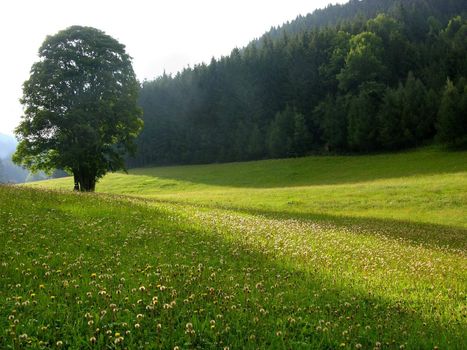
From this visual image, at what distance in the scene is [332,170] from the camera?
68.3 meters

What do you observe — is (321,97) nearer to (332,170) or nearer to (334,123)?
(334,123)

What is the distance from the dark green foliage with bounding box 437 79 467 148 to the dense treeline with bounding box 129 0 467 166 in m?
0.19

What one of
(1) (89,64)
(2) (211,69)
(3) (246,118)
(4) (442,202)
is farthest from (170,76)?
(4) (442,202)

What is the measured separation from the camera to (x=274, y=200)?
41594mm

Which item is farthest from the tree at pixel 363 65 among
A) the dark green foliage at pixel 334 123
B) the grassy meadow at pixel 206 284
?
the grassy meadow at pixel 206 284

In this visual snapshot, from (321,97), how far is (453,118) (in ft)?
135

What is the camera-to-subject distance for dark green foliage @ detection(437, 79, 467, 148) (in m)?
72.3

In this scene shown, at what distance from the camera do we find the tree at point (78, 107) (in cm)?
3647

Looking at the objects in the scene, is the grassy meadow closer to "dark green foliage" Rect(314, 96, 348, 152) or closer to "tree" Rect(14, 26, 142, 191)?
→ "tree" Rect(14, 26, 142, 191)

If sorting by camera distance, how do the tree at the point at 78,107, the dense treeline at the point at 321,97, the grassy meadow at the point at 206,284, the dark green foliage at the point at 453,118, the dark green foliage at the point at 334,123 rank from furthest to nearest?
the dark green foliage at the point at 334,123 < the dense treeline at the point at 321,97 < the dark green foliage at the point at 453,118 < the tree at the point at 78,107 < the grassy meadow at the point at 206,284

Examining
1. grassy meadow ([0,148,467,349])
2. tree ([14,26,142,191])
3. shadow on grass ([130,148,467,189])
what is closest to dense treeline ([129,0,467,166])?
shadow on grass ([130,148,467,189])

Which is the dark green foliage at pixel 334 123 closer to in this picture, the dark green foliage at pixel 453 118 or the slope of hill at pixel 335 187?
the slope of hill at pixel 335 187

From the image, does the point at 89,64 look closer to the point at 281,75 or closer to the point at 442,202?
the point at 442,202

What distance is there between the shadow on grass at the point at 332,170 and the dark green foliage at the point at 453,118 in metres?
3.55
